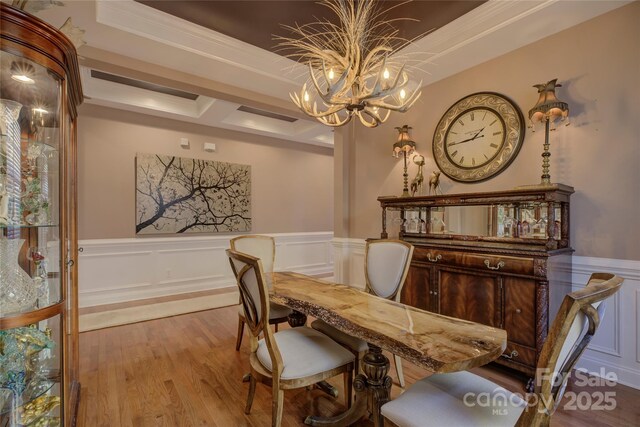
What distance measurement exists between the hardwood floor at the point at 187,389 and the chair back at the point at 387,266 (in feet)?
2.18

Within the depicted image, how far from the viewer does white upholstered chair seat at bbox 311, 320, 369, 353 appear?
1801 millimetres

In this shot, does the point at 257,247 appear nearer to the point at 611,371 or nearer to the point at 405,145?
the point at 405,145

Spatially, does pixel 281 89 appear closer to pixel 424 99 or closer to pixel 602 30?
pixel 424 99

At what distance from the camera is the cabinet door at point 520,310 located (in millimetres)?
2102

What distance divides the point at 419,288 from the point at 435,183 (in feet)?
3.54

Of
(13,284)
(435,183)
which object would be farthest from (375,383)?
(435,183)

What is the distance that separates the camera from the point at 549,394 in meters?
0.95

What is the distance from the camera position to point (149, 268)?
4.41m

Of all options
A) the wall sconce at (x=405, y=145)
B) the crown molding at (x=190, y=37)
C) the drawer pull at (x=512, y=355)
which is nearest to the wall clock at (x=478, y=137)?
the wall sconce at (x=405, y=145)

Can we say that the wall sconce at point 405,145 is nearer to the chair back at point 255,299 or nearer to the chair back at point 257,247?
the chair back at point 257,247

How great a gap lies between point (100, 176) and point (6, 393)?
354 cm

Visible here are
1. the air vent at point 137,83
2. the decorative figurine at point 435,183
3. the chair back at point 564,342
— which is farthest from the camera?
the air vent at point 137,83

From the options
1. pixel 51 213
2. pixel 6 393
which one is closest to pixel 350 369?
pixel 6 393

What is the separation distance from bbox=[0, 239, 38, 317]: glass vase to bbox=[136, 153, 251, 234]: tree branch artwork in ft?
11.2
